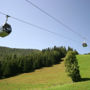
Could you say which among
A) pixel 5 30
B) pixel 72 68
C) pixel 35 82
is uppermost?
pixel 5 30

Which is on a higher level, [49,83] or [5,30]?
[5,30]

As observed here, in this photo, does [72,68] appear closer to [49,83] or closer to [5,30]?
[49,83]

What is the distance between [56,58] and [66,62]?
4820cm

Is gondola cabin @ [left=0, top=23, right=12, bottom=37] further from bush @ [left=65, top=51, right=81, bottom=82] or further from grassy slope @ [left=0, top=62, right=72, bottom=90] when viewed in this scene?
bush @ [left=65, top=51, right=81, bottom=82]

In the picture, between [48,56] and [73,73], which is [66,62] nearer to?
[73,73]

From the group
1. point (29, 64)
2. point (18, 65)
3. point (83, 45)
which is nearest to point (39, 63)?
point (29, 64)

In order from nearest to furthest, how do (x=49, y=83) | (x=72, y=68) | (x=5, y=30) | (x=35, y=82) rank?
(x=5, y=30) < (x=72, y=68) < (x=49, y=83) < (x=35, y=82)

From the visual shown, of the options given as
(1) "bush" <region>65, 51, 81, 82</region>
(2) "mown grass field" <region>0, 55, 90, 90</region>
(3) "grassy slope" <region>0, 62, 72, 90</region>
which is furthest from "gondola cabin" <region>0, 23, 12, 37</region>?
(1) "bush" <region>65, 51, 81, 82</region>

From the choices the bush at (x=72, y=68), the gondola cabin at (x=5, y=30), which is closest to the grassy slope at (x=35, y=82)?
the bush at (x=72, y=68)

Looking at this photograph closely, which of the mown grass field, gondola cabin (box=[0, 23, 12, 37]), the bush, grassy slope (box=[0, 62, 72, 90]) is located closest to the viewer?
gondola cabin (box=[0, 23, 12, 37])

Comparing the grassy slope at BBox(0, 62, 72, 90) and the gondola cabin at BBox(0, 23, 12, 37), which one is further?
the grassy slope at BBox(0, 62, 72, 90)

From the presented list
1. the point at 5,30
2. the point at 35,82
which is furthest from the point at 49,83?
the point at 5,30

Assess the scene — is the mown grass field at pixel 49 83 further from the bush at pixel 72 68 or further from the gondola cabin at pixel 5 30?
the gondola cabin at pixel 5 30

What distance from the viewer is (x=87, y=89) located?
58.9 ft
